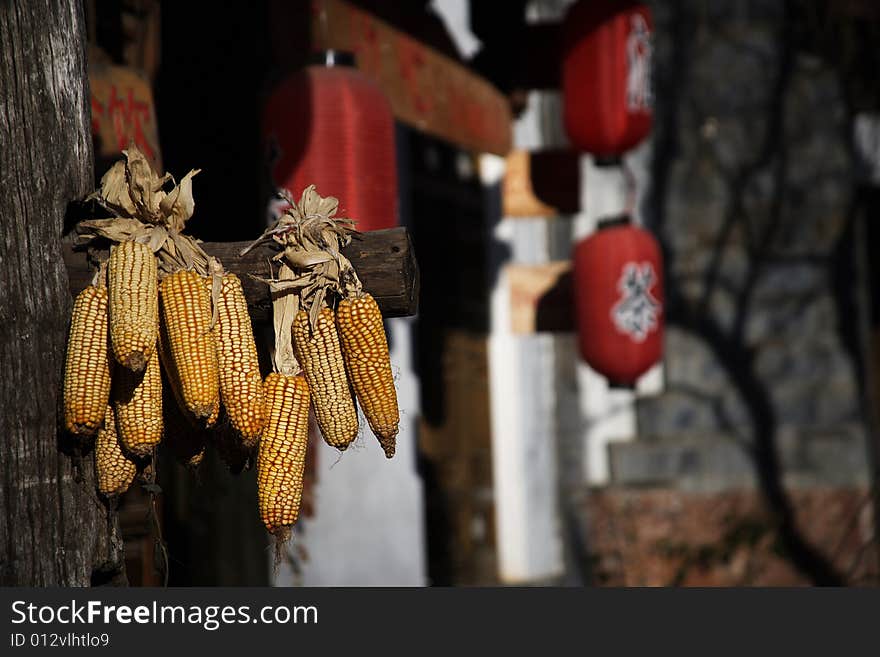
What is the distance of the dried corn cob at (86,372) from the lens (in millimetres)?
2830

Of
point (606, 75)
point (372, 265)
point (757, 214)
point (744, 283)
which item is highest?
point (606, 75)

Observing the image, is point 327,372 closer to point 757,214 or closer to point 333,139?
point 333,139

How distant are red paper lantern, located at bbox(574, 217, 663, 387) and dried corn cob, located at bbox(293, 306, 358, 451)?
200 inches

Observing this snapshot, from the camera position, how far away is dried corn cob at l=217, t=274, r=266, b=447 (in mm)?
2928

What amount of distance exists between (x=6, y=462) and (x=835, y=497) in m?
9.75

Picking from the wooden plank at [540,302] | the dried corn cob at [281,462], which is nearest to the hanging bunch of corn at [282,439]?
the dried corn cob at [281,462]

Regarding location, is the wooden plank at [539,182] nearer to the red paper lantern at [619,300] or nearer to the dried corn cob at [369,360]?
the red paper lantern at [619,300]

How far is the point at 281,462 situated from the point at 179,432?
0.28 metres

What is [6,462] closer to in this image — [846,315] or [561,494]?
[561,494]

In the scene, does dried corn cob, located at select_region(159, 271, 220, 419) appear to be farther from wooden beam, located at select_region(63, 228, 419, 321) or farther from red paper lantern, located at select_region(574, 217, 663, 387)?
red paper lantern, located at select_region(574, 217, 663, 387)

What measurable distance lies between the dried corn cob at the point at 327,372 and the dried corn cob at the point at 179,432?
0.28 meters

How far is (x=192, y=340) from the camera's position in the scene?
9.44 feet

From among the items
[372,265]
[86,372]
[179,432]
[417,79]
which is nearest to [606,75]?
[417,79]

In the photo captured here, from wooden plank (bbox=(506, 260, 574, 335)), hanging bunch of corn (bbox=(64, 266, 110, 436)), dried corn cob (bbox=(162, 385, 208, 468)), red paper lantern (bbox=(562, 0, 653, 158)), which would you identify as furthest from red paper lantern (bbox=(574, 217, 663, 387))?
hanging bunch of corn (bbox=(64, 266, 110, 436))
